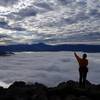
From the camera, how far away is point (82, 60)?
115 ft

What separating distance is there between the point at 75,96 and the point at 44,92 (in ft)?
6.76

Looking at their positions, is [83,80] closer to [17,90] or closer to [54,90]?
[54,90]

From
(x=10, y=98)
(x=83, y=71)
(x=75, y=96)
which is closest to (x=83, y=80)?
(x=83, y=71)

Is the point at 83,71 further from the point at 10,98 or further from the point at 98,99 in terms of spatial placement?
the point at 10,98

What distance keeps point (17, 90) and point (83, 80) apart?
474 cm

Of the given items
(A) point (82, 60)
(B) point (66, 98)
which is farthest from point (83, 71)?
(B) point (66, 98)

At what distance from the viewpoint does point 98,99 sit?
33406mm

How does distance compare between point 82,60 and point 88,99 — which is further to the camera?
point 82,60

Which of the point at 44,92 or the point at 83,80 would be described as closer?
the point at 44,92

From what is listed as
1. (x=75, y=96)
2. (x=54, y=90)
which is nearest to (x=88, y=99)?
(x=75, y=96)

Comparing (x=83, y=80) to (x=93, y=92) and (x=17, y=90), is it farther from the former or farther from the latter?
(x=17, y=90)

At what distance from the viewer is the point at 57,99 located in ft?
107

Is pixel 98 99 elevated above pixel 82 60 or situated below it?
below

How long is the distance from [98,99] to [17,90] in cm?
567
